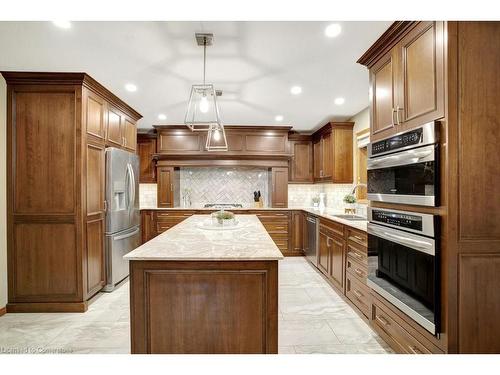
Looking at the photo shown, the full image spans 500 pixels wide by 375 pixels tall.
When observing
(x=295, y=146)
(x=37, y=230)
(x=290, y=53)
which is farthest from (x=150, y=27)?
(x=295, y=146)

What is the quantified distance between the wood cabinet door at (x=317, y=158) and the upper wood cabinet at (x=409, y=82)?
294 centimetres

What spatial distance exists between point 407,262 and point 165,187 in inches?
175

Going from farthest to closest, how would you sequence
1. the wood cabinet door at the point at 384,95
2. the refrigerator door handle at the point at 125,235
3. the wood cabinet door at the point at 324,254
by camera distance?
1. the wood cabinet door at the point at 324,254
2. the refrigerator door handle at the point at 125,235
3. the wood cabinet door at the point at 384,95

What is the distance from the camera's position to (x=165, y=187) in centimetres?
526

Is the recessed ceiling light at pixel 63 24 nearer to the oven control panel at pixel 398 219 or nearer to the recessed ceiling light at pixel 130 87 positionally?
the recessed ceiling light at pixel 130 87

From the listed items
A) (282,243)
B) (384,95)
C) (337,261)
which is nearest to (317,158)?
(282,243)

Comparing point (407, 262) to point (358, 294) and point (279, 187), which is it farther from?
point (279, 187)

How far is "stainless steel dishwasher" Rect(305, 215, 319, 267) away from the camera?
4.12 m

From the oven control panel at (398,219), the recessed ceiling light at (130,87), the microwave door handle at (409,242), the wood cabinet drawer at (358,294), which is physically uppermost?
the recessed ceiling light at (130,87)

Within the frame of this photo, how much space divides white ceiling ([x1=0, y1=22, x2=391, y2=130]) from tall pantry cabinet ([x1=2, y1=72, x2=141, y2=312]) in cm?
28

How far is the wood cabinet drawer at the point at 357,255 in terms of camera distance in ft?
8.30

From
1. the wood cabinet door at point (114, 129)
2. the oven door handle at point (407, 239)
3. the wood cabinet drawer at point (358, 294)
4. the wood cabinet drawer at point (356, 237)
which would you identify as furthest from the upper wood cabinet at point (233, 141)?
the oven door handle at point (407, 239)

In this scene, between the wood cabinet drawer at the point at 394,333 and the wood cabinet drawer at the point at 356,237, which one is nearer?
the wood cabinet drawer at the point at 394,333
